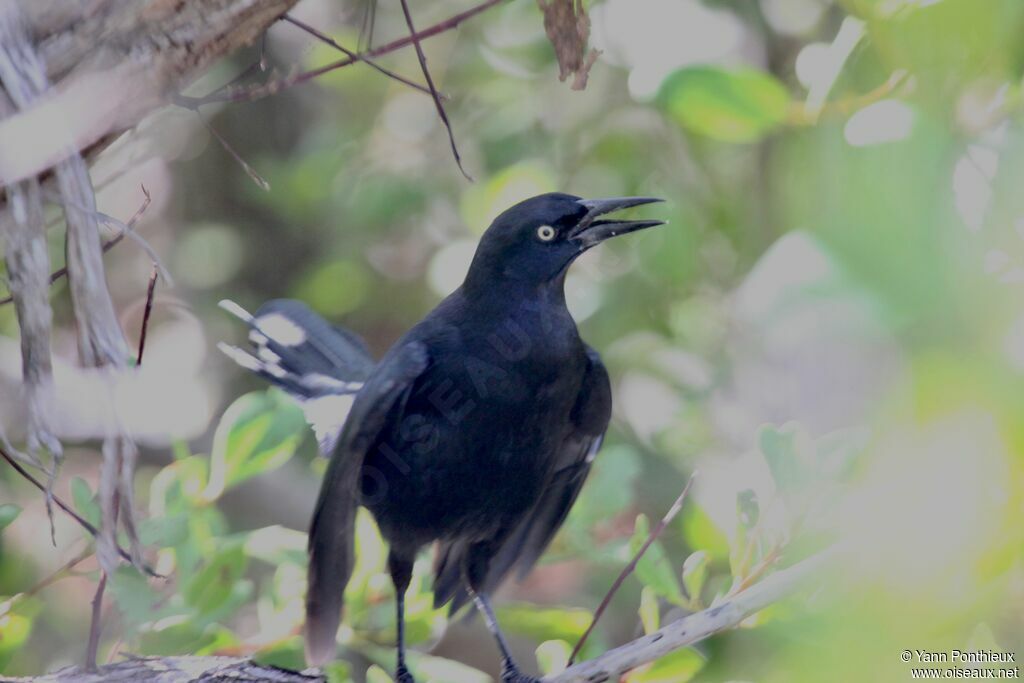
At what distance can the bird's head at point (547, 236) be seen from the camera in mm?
A: 3498

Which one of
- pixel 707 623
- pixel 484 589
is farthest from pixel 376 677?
pixel 484 589

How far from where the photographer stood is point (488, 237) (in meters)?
3.59

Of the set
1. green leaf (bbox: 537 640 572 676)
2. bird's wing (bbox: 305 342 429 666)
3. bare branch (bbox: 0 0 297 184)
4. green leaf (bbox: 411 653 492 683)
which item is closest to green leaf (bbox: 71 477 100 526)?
bird's wing (bbox: 305 342 429 666)

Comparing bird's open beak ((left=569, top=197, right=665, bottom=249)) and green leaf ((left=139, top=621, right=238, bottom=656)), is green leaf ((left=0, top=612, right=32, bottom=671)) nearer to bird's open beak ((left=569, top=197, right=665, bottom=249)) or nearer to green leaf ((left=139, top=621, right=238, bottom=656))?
green leaf ((left=139, top=621, right=238, bottom=656))

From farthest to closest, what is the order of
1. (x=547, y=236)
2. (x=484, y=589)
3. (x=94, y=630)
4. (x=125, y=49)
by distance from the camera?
(x=484, y=589) → (x=547, y=236) → (x=94, y=630) → (x=125, y=49)

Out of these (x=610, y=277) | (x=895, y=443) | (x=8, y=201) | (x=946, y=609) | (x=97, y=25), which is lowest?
(x=610, y=277)

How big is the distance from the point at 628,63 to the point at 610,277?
962mm

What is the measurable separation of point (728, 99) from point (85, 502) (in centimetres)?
198

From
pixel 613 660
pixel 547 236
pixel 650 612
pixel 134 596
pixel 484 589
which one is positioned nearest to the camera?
pixel 613 660

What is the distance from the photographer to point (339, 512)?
10.6 ft

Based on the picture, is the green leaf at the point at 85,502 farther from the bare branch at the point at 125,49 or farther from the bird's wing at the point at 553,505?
the bird's wing at the point at 553,505

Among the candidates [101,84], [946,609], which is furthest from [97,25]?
[946,609]

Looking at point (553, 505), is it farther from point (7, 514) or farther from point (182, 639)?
point (7, 514)

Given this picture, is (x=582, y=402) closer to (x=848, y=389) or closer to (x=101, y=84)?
(x=848, y=389)
